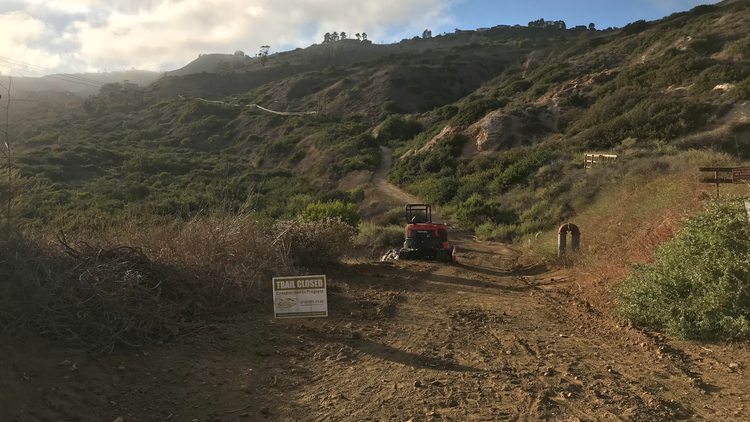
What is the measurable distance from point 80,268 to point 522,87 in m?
47.0

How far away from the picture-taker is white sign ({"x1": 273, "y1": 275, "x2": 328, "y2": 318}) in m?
6.02

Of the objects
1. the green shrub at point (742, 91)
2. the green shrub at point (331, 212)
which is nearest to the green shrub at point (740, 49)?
the green shrub at point (742, 91)

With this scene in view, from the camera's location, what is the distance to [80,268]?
5.09 metres

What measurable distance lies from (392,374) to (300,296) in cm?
172

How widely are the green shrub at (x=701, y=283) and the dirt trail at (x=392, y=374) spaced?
250mm

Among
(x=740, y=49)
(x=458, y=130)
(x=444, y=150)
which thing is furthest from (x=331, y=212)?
(x=740, y=49)

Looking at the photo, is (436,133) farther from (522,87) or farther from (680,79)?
(680,79)

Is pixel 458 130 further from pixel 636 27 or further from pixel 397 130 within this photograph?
pixel 636 27

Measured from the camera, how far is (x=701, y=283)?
18.2 ft

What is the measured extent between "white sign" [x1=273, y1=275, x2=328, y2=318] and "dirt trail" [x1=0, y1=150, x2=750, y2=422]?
27 centimetres

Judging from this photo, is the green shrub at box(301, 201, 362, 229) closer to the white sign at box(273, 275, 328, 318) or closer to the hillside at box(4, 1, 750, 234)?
the hillside at box(4, 1, 750, 234)

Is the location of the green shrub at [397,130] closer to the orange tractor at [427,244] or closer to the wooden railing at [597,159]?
the wooden railing at [597,159]

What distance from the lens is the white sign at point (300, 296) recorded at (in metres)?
6.02

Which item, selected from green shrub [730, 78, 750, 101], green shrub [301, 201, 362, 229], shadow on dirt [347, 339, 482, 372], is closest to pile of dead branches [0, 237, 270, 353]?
shadow on dirt [347, 339, 482, 372]
